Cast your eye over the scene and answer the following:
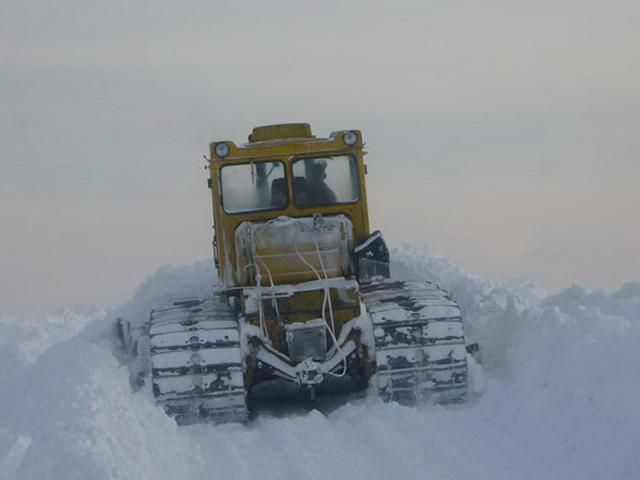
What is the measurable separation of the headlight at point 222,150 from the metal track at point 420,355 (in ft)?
9.39

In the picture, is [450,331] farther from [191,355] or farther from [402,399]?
[191,355]

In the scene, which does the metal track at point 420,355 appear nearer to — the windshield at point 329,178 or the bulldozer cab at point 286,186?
the bulldozer cab at point 286,186

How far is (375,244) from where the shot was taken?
1466cm

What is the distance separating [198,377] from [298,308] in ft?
4.63

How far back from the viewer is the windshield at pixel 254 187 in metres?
15.3

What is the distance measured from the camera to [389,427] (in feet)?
38.1

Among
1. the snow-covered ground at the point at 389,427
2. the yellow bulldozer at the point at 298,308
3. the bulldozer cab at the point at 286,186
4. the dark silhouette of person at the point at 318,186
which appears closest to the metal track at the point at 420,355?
the yellow bulldozer at the point at 298,308

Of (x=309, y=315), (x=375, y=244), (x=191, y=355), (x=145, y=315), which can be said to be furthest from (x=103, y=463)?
(x=145, y=315)

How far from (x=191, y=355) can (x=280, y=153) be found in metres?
3.17

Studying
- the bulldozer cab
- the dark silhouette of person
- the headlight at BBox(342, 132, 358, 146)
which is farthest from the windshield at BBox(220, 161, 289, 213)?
the headlight at BBox(342, 132, 358, 146)

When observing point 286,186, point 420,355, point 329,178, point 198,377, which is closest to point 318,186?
point 329,178

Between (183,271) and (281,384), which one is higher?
(183,271)

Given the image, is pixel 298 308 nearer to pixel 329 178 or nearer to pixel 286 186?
pixel 286 186

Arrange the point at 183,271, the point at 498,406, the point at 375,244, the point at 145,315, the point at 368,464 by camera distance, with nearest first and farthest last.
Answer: the point at 368,464, the point at 498,406, the point at 375,244, the point at 145,315, the point at 183,271
